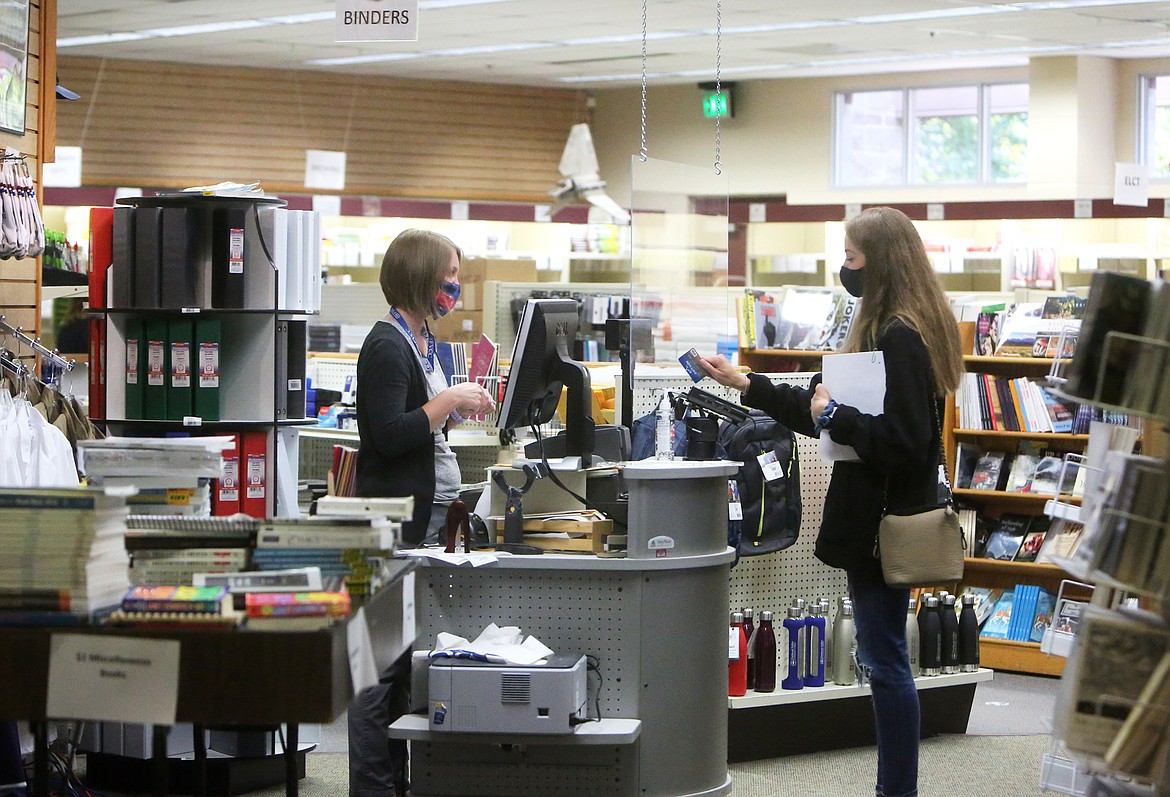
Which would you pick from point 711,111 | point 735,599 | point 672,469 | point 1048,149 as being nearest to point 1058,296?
point 735,599

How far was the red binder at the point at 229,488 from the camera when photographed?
16.3ft

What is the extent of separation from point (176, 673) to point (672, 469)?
196cm

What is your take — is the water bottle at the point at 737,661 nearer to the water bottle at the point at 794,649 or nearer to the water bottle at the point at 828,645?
the water bottle at the point at 794,649

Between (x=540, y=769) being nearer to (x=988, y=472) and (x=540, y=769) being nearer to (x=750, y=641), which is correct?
(x=750, y=641)

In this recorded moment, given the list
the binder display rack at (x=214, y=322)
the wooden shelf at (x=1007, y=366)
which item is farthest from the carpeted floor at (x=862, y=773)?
the wooden shelf at (x=1007, y=366)

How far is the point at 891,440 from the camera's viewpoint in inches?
143

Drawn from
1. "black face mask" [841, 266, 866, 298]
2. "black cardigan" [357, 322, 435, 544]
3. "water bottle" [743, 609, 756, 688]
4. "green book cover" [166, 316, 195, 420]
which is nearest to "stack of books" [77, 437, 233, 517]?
"black cardigan" [357, 322, 435, 544]

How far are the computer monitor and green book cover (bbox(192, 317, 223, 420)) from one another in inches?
57.1

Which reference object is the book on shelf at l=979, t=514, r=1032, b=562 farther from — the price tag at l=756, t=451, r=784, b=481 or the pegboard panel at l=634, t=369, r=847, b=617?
the price tag at l=756, t=451, r=784, b=481

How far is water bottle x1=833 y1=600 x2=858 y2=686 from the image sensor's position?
16.5 ft

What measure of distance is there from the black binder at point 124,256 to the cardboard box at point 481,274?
410 cm

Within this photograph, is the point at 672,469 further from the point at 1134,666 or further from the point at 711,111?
the point at 711,111

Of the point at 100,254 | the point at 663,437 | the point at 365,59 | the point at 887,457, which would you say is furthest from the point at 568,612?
the point at 365,59

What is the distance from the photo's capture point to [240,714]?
82.7 inches
